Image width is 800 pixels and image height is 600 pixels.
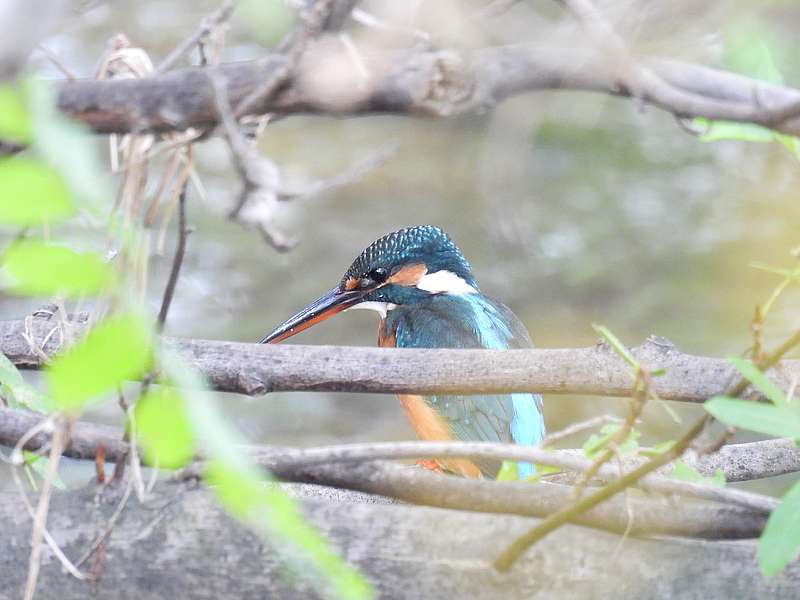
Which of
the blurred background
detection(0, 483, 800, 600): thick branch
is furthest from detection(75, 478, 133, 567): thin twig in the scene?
the blurred background

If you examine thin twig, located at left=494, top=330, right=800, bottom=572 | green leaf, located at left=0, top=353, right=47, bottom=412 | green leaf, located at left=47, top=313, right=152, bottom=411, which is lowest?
green leaf, located at left=0, top=353, right=47, bottom=412

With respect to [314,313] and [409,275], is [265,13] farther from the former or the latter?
[409,275]

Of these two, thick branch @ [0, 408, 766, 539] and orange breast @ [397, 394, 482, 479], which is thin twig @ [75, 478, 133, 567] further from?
orange breast @ [397, 394, 482, 479]

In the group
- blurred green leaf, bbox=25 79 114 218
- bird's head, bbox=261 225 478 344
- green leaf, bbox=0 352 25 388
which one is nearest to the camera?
blurred green leaf, bbox=25 79 114 218

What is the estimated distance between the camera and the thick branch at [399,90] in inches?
32.9

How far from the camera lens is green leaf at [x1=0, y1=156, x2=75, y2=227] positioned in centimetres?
45

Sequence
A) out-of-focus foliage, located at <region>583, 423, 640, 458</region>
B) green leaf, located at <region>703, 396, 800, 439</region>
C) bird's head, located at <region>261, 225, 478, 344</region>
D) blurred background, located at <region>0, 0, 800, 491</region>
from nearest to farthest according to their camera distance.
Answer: green leaf, located at <region>703, 396, 800, 439</region> → out-of-focus foliage, located at <region>583, 423, 640, 458</region> → bird's head, located at <region>261, 225, 478, 344</region> → blurred background, located at <region>0, 0, 800, 491</region>

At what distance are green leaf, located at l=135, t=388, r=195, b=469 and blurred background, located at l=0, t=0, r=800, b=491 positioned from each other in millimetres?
2605

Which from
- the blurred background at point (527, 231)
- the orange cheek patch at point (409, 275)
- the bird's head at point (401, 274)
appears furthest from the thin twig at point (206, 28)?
the blurred background at point (527, 231)

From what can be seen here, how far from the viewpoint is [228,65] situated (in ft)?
2.86

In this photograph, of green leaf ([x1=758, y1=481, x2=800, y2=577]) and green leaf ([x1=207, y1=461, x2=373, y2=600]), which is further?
green leaf ([x1=758, y1=481, x2=800, y2=577])

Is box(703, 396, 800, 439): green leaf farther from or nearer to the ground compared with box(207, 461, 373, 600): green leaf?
nearer to the ground

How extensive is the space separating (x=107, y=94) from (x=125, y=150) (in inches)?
2.9

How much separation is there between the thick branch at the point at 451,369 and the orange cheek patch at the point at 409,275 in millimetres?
1428
